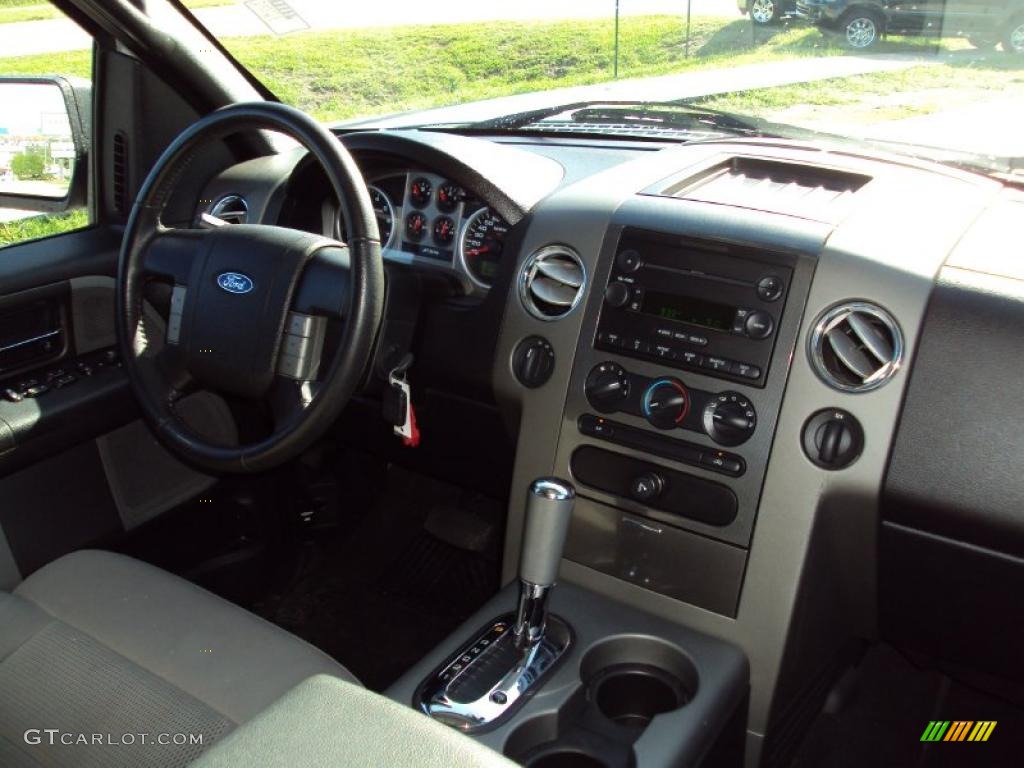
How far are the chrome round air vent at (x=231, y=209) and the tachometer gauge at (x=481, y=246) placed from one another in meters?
0.57

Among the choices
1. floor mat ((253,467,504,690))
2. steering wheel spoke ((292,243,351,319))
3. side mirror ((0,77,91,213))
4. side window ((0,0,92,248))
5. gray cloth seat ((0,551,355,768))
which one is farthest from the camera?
floor mat ((253,467,504,690))

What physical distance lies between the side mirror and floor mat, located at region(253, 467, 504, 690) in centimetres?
119

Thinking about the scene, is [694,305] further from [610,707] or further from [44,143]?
[44,143]

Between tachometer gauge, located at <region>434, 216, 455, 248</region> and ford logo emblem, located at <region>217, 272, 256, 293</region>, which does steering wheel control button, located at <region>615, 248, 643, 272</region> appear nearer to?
tachometer gauge, located at <region>434, 216, 455, 248</region>

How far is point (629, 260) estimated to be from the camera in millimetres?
1889

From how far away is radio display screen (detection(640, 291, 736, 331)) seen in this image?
179 cm

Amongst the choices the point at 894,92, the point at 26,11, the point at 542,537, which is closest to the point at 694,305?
the point at 542,537

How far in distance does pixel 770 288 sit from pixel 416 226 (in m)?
0.88

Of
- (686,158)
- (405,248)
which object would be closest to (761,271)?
(686,158)

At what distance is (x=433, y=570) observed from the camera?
2.86m

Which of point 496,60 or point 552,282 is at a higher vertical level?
point 496,60

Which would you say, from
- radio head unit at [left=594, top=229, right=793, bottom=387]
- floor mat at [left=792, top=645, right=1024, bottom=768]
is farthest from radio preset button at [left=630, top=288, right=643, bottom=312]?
floor mat at [left=792, top=645, right=1024, bottom=768]

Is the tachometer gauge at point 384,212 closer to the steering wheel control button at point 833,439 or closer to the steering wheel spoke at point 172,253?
the steering wheel spoke at point 172,253

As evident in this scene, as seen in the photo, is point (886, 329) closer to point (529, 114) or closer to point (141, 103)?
point (529, 114)
